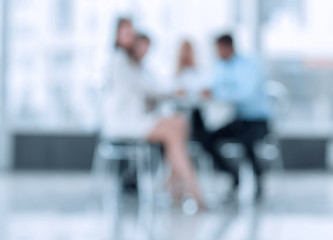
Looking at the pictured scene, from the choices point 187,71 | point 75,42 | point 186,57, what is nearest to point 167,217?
point 187,71

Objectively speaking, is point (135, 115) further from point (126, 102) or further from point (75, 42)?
point (75, 42)

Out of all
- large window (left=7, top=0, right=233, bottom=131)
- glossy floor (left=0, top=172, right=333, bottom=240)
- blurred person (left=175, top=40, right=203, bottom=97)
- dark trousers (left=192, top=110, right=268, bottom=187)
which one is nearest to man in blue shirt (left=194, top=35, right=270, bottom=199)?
dark trousers (left=192, top=110, right=268, bottom=187)

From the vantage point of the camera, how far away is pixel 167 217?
11.9 ft

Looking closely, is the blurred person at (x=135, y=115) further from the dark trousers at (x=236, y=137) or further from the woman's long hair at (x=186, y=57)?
the woman's long hair at (x=186, y=57)

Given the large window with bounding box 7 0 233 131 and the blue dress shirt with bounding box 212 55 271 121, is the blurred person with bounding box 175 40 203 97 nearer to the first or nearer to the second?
the blue dress shirt with bounding box 212 55 271 121

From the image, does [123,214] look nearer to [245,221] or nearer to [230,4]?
[245,221]

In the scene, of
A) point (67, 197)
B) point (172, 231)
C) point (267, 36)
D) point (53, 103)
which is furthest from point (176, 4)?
point (172, 231)

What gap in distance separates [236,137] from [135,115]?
3.19ft

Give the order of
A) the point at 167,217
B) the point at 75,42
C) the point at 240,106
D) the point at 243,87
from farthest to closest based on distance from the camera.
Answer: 1. the point at 75,42
2. the point at 240,106
3. the point at 243,87
4. the point at 167,217

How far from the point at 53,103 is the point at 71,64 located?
0.45m

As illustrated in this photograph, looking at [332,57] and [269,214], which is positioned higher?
[332,57]

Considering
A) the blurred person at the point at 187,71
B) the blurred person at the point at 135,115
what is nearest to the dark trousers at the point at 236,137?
the blurred person at the point at 187,71

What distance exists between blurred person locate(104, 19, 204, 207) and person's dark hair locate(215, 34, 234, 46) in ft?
2.05

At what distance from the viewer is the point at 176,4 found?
7473 mm
